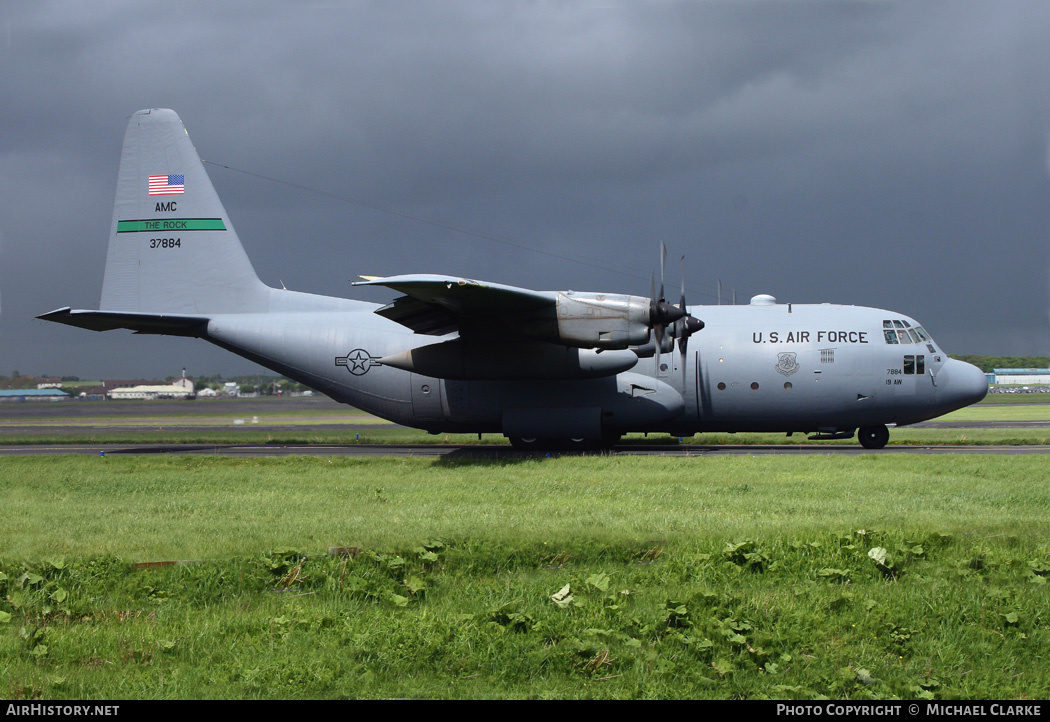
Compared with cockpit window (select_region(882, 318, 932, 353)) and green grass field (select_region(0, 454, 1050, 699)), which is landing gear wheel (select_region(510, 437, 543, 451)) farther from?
green grass field (select_region(0, 454, 1050, 699))

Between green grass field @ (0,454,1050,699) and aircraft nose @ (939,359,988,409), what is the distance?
1202 centimetres

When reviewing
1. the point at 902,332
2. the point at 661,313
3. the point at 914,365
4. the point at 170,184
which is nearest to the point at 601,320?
the point at 661,313

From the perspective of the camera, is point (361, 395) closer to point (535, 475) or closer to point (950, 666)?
point (535, 475)

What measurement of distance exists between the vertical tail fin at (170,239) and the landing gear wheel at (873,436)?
19.8 meters

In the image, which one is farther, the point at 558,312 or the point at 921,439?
the point at 921,439

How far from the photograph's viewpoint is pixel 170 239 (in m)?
25.8

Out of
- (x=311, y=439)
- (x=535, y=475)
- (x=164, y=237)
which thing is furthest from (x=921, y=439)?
(x=164, y=237)

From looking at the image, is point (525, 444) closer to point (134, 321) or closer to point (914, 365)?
point (914, 365)

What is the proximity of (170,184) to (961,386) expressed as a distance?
2598cm

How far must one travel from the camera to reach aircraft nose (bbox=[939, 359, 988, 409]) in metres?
23.3

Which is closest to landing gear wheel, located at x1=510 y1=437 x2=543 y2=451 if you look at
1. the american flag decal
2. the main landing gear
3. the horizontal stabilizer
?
the main landing gear

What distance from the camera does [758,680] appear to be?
6.00 m

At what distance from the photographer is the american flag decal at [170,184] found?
2581 cm
